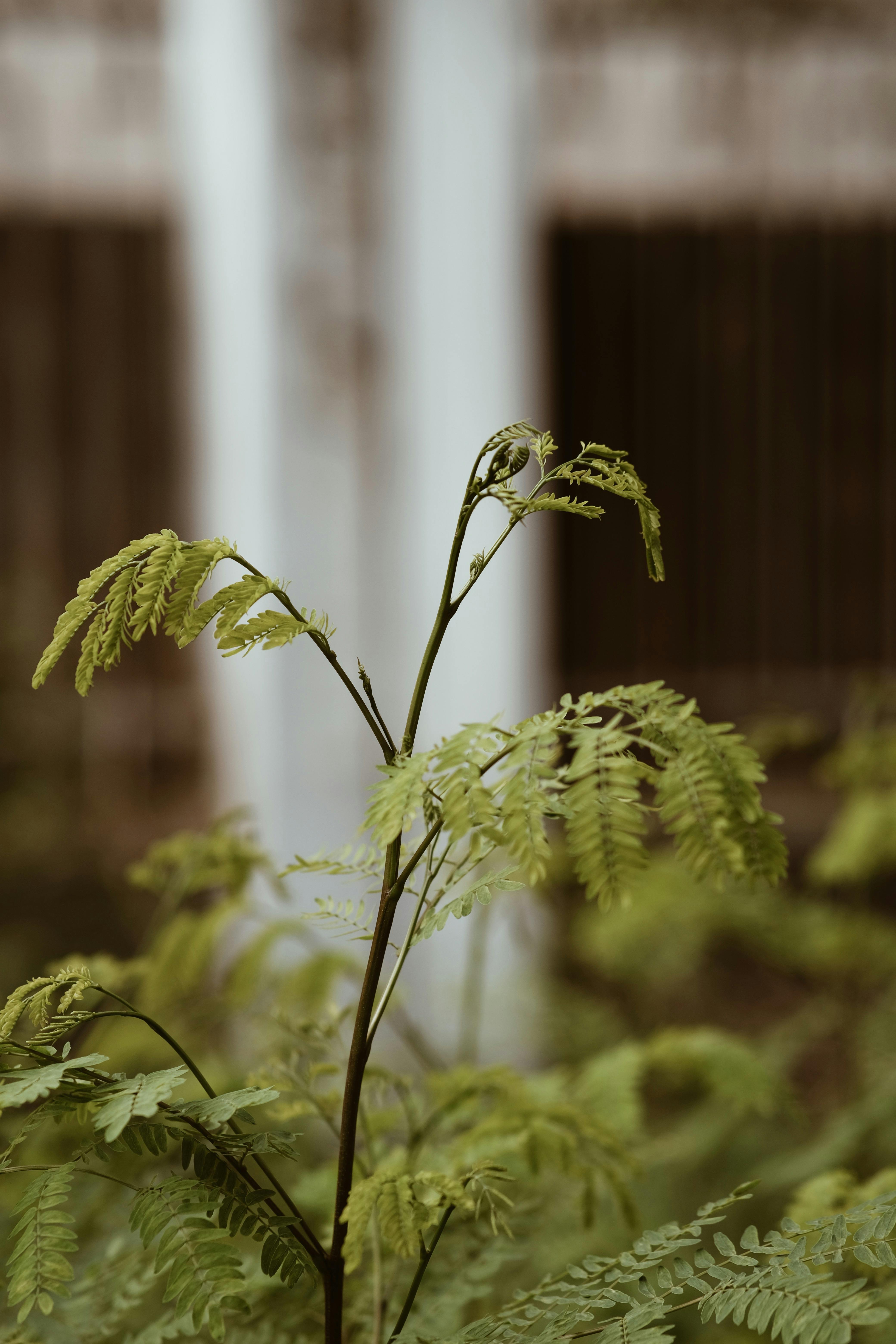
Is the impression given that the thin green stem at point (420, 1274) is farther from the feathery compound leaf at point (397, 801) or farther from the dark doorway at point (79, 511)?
the dark doorway at point (79, 511)

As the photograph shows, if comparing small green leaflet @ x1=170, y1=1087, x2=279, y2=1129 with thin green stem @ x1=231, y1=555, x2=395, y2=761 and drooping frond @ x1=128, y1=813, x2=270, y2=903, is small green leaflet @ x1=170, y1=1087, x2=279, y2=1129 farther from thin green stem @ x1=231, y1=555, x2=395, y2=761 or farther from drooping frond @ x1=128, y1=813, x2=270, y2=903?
drooping frond @ x1=128, y1=813, x2=270, y2=903

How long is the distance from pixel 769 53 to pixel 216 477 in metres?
1.36

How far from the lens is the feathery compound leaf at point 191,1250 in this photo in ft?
1.22

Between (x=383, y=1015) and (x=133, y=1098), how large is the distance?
0.13 meters

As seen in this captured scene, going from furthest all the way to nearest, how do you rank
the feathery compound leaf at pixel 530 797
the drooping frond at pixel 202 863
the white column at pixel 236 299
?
the white column at pixel 236 299
the drooping frond at pixel 202 863
the feathery compound leaf at pixel 530 797

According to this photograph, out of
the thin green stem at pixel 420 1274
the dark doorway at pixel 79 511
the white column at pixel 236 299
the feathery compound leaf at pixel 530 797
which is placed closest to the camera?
the feathery compound leaf at pixel 530 797

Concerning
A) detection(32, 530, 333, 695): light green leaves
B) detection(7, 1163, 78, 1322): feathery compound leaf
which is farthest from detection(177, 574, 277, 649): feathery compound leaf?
detection(7, 1163, 78, 1322): feathery compound leaf

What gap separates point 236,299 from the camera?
1986 mm

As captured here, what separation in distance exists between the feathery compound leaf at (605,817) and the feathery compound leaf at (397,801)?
5cm

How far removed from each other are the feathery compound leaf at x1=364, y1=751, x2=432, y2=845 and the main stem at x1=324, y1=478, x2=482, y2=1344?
4 cm

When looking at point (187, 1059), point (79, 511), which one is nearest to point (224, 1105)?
point (187, 1059)

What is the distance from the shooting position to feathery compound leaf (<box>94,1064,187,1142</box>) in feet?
1.22

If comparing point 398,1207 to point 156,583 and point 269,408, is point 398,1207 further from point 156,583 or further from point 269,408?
point 269,408

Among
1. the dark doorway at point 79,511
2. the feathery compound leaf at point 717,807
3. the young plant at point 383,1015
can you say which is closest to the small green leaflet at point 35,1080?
the young plant at point 383,1015
